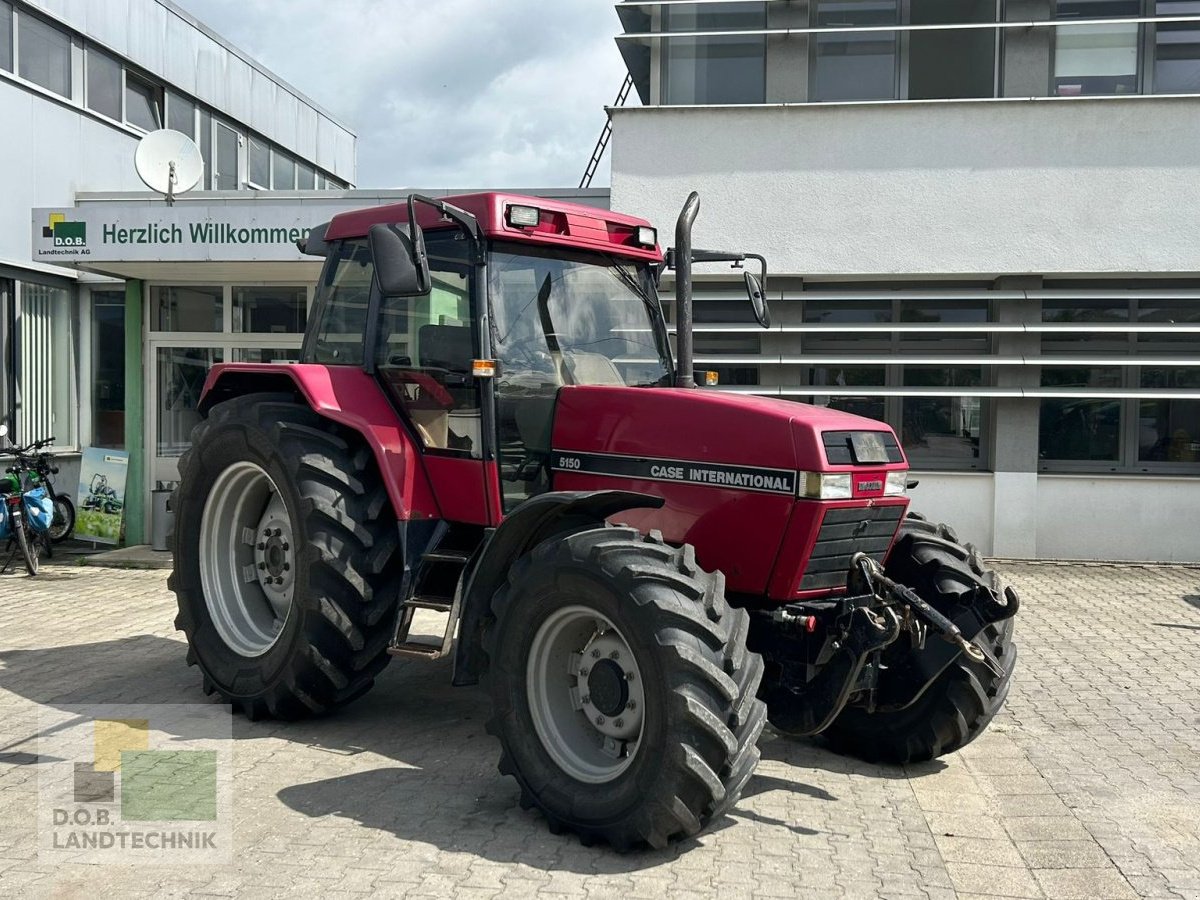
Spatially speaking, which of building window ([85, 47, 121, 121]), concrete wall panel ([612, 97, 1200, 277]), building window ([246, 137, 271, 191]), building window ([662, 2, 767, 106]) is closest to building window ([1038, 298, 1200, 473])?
concrete wall panel ([612, 97, 1200, 277])

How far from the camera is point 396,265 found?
5.00 metres

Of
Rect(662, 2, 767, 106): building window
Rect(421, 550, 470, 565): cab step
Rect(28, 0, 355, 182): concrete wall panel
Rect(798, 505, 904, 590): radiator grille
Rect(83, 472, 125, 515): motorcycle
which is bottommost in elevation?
Rect(83, 472, 125, 515): motorcycle

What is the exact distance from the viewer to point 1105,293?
38.1 feet

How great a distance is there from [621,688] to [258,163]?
16.8 m

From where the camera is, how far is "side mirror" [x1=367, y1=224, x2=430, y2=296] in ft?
16.4

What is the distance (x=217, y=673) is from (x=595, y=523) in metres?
2.47

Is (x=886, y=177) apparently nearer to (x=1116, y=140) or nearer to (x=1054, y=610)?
(x=1116, y=140)

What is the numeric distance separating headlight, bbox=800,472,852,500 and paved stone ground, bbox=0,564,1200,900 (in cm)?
129

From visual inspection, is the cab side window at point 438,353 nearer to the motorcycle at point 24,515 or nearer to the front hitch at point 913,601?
the front hitch at point 913,601

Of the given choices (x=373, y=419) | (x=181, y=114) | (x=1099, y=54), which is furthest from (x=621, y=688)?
(x=181, y=114)

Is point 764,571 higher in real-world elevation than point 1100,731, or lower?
higher

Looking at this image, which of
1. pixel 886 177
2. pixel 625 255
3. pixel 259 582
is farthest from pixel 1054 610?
pixel 259 582

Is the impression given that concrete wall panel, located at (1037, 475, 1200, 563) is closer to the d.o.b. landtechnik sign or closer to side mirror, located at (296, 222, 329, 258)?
the d.o.b. landtechnik sign

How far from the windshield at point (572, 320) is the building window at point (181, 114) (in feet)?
40.2
